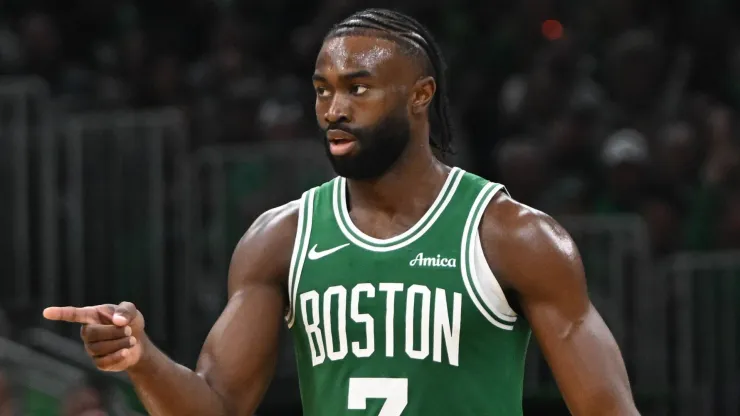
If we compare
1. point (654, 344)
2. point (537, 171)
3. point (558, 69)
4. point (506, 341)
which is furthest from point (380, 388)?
point (558, 69)

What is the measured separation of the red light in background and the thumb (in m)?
7.43

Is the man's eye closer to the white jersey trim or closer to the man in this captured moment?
the man

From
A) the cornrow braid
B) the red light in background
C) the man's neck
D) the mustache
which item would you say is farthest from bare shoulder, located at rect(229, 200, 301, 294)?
the red light in background

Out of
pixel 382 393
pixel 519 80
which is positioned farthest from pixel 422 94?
pixel 519 80

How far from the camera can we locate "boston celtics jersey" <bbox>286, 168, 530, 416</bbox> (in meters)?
4.21

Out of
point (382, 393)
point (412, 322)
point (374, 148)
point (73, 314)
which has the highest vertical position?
point (374, 148)

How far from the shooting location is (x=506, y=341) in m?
4.30

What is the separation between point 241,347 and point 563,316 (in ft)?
3.05

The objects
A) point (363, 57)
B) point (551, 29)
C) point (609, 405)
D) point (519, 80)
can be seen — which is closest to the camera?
point (609, 405)

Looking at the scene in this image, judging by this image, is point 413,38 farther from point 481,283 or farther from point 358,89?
point 481,283

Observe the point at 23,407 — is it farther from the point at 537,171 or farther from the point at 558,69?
the point at 558,69

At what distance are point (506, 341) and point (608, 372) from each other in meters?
0.31

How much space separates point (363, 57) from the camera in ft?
14.0

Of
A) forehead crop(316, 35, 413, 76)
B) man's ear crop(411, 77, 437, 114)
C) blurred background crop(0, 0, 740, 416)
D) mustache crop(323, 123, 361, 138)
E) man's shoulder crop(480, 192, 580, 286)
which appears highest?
forehead crop(316, 35, 413, 76)
